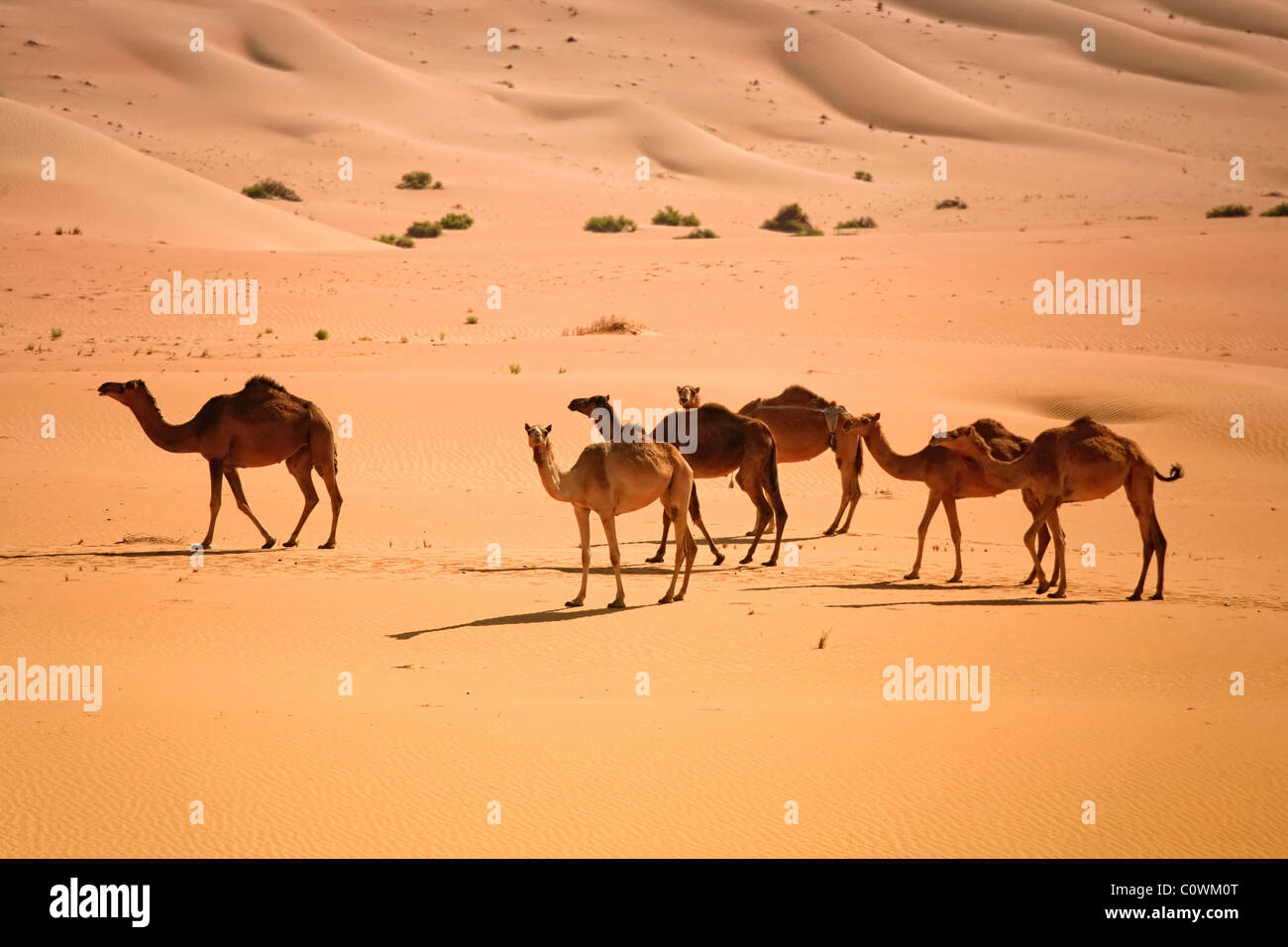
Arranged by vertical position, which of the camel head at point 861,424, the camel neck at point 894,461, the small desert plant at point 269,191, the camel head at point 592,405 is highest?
the small desert plant at point 269,191

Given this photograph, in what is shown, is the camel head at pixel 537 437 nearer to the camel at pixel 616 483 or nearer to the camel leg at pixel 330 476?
the camel at pixel 616 483

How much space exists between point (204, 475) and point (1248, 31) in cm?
14148

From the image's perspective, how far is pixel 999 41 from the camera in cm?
12825

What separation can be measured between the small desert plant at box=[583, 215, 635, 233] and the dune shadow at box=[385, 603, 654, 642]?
50.8 m

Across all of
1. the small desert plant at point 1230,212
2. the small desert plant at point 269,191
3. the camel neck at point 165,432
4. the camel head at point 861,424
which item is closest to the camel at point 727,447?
the camel head at point 861,424

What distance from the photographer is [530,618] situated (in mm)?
12641

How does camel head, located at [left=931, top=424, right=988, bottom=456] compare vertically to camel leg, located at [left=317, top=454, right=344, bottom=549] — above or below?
above

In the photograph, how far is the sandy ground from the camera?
8133mm

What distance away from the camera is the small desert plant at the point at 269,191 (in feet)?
217

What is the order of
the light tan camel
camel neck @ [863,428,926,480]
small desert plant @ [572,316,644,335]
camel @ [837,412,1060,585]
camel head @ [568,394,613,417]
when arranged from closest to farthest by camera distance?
the light tan camel, camel head @ [568,394,613,417], camel @ [837,412,1060,585], camel neck @ [863,428,926,480], small desert plant @ [572,316,644,335]

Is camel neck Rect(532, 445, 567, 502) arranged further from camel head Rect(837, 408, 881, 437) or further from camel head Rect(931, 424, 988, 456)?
camel head Rect(931, 424, 988, 456)

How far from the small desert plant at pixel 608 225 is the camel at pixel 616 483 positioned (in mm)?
50211

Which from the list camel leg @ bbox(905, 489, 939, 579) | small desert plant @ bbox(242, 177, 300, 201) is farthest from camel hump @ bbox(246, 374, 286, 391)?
small desert plant @ bbox(242, 177, 300, 201)

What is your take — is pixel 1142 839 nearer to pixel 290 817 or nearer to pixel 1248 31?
pixel 290 817
